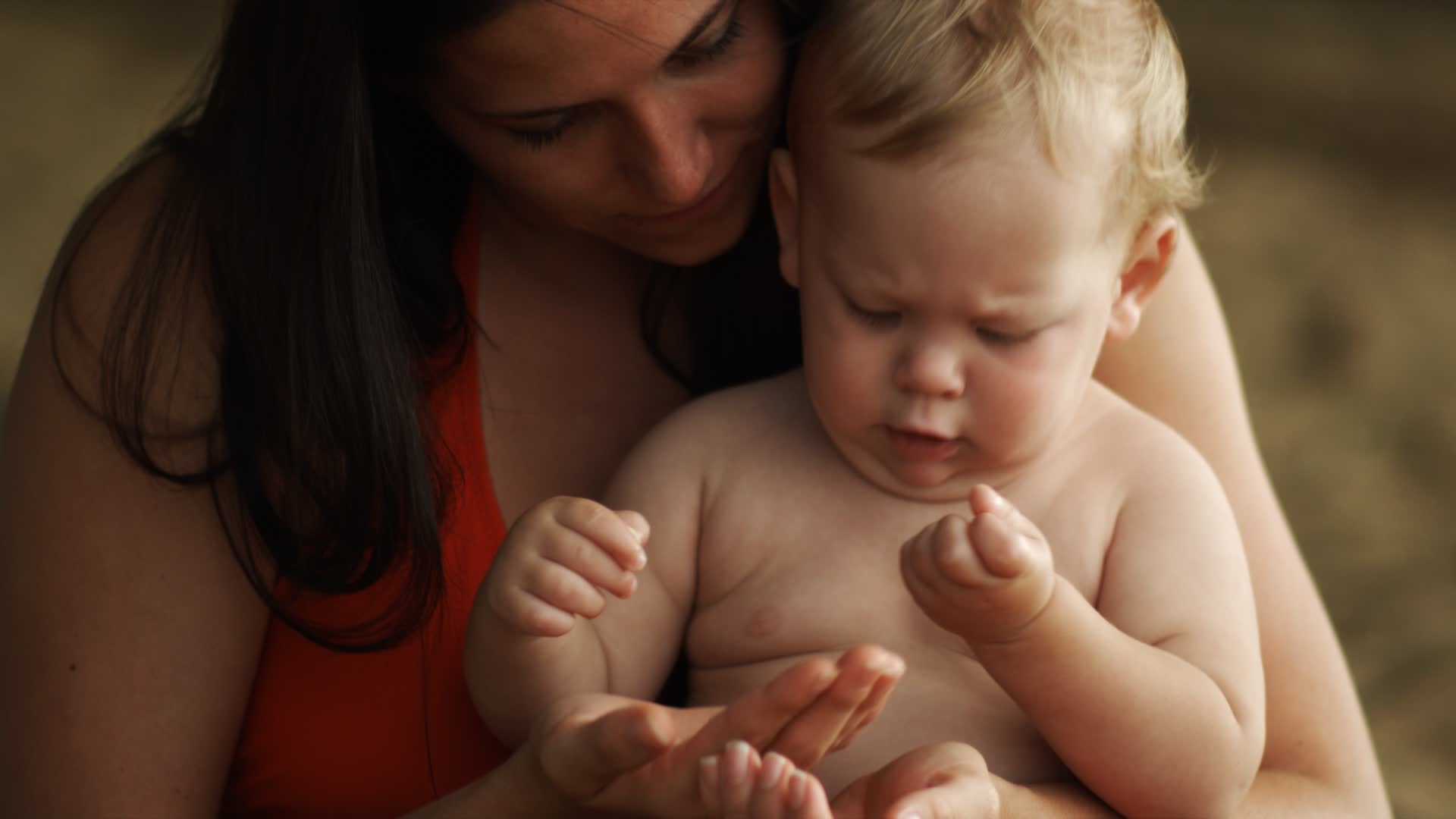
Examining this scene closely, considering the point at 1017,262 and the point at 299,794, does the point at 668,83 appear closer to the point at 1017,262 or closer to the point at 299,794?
the point at 1017,262

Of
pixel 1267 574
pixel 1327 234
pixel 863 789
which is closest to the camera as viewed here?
pixel 863 789

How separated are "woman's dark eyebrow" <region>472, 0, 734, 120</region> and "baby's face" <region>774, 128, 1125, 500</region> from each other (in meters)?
0.12

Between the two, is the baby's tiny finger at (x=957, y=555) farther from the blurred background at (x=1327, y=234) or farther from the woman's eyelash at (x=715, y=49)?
the blurred background at (x=1327, y=234)

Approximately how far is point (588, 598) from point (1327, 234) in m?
2.21

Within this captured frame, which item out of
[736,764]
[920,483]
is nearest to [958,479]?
[920,483]

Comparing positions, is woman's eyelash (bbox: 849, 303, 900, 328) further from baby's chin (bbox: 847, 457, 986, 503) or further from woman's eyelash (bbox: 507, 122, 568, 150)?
woman's eyelash (bbox: 507, 122, 568, 150)

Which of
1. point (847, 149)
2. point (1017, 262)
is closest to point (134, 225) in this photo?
point (847, 149)

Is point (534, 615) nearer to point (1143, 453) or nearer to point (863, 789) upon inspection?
point (863, 789)

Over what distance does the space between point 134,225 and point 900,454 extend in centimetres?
59

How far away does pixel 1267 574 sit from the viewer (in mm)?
1224

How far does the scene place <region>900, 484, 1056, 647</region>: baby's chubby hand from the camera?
833 millimetres

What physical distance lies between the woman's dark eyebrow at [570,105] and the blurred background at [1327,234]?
1.24 meters

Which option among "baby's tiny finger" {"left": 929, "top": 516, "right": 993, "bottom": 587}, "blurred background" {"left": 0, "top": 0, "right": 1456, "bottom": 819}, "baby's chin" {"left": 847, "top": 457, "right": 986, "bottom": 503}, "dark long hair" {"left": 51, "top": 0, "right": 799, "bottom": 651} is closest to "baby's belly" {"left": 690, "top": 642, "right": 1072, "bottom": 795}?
"baby's chin" {"left": 847, "top": 457, "right": 986, "bottom": 503}

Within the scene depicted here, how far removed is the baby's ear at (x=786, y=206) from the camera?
1096mm
